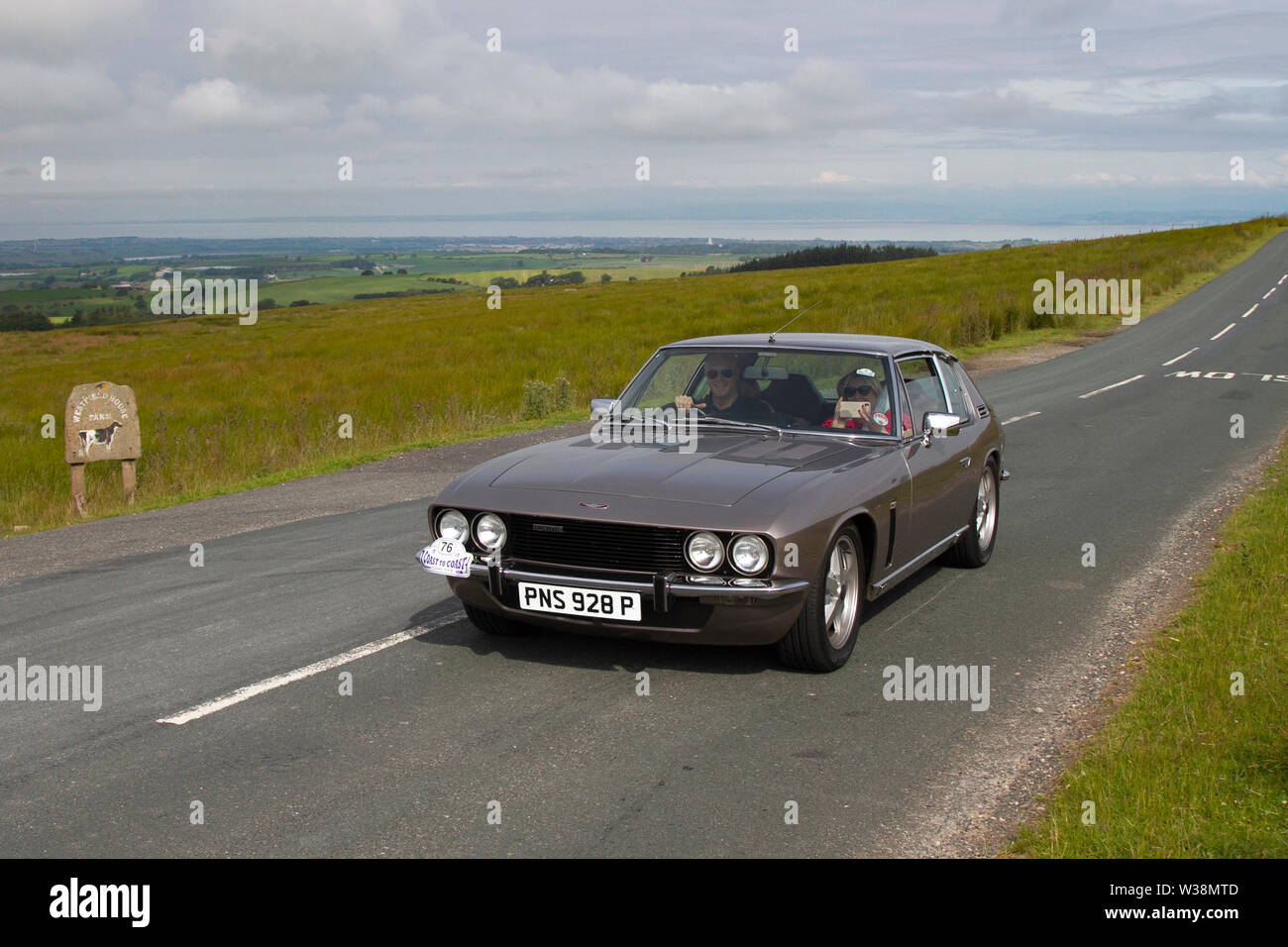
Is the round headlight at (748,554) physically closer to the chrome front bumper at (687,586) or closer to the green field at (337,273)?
the chrome front bumper at (687,586)

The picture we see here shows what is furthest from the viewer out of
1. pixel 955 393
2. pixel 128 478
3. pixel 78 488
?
pixel 128 478

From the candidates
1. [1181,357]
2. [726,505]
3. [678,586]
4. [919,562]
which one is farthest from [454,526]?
[1181,357]

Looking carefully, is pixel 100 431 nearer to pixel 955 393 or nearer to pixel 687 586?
pixel 955 393

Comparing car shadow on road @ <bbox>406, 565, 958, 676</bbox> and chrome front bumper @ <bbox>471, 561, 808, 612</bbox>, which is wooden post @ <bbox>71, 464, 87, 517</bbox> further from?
chrome front bumper @ <bbox>471, 561, 808, 612</bbox>

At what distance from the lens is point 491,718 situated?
4.97 m

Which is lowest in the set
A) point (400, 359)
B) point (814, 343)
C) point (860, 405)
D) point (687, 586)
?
point (687, 586)

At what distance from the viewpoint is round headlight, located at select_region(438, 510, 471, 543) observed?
18.4 feet

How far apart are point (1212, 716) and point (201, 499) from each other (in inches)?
394

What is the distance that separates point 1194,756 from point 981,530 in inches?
146

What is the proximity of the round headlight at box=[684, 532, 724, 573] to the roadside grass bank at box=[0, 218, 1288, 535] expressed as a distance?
859 cm

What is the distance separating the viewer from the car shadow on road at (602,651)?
5.71 m

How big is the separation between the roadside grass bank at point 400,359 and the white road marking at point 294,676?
6.78 metres

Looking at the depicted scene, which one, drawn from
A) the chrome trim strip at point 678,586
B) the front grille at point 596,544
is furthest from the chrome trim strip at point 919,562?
the front grille at point 596,544
